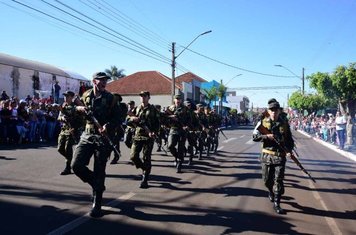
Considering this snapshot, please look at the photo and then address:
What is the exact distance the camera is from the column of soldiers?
6.12m

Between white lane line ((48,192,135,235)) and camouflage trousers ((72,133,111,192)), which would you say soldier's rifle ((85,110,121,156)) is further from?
white lane line ((48,192,135,235))

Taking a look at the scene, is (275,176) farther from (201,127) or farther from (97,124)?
(201,127)

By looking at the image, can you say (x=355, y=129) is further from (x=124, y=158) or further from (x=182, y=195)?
(x=182, y=195)

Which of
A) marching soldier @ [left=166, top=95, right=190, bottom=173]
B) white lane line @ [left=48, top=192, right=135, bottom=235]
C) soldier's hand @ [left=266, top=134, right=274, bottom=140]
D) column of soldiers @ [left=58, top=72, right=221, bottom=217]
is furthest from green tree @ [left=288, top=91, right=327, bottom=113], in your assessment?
white lane line @ [left=48, top=192, right=135, bottom=235]

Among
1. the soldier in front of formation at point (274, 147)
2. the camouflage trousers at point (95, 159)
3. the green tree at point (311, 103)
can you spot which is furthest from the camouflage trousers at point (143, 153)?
the green tree at point (311, 103)

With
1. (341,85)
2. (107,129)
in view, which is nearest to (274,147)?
(107,129)

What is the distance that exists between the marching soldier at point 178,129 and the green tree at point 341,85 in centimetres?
1789

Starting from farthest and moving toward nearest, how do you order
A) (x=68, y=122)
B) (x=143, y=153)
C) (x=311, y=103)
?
(x=311, y=103), (x=68, y=122), (x=143, y=153)

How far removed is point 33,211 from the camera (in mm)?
5910

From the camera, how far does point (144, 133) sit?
27.7ft

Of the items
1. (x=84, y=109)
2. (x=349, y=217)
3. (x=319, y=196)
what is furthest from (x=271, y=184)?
(x=84, y=109)

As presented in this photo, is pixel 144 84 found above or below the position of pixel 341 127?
above

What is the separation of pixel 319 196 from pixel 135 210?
395cm

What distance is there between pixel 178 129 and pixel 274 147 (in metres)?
4.30
